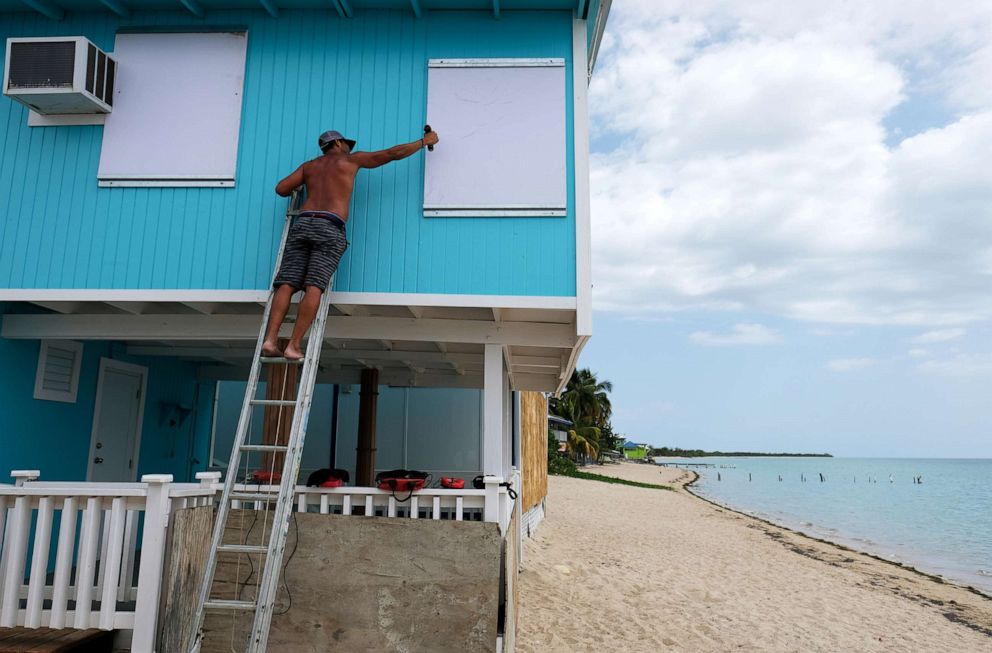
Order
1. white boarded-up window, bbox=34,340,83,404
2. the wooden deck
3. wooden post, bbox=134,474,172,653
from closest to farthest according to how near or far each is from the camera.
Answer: the wooden deck → wooden post, bbox=134,474,172,653 → white boarded-up window, bbox=34,340,83,404

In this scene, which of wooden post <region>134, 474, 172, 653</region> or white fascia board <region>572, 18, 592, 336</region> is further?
white fascia board <region>572, 18, 592, 336</region>

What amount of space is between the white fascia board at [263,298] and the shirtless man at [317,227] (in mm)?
430

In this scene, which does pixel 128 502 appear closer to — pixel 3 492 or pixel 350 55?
Result: pixel 3 492

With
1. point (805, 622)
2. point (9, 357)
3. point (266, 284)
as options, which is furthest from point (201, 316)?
point (805, 622)

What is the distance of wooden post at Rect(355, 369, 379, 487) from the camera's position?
8.84 metres

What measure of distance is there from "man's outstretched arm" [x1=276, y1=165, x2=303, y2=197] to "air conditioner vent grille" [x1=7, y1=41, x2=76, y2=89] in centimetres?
224

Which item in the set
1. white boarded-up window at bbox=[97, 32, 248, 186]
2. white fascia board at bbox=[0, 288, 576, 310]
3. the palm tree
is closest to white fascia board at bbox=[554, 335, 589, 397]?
white fascia board at bbox=[0, 288, 576, 310]

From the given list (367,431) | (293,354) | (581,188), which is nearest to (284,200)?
(293,354)

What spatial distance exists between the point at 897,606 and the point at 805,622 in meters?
3.46

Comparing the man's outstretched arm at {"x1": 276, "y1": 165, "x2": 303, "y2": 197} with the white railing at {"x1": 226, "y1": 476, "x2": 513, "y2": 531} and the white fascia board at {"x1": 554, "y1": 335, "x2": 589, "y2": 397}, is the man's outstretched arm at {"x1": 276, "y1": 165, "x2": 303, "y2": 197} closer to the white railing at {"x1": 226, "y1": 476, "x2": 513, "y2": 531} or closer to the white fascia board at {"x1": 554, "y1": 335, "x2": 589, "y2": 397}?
the white railing at {"x1": 226, "y1": 476, "x2": 513, "y2": 531}

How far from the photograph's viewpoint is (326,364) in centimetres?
891

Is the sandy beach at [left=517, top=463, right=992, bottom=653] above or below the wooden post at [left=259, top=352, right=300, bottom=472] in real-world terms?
below

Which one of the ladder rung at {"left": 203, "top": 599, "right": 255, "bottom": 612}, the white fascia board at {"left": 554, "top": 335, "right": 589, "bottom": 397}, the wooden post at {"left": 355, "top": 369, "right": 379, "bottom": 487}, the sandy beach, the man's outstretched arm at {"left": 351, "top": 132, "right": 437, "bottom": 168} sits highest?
the man's outstretched arm at {"left": 351, "top": 132, "right": 437, "bottom": 168}

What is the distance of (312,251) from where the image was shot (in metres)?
5.24
